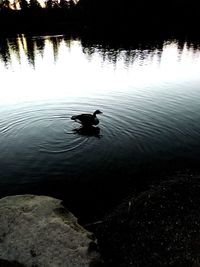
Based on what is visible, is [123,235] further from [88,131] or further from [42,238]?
[88,131]

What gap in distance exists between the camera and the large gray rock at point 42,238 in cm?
974

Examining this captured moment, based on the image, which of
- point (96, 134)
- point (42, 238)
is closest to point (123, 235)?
point (42, 238)

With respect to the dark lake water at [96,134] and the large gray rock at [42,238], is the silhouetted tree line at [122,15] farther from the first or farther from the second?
the large gray rock at [42,238]

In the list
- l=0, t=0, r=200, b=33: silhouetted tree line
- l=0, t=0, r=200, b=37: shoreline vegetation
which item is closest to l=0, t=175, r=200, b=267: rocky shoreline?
l=0, t=0, r=200, b=37: shoreline vegetation

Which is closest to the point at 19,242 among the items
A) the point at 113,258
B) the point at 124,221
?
Answer: the point at 113,258

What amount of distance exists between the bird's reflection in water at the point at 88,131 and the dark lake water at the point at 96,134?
0.11 metres

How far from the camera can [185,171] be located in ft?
58.9

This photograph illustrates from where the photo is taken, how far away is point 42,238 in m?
10.3

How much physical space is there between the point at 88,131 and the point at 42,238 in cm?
1409

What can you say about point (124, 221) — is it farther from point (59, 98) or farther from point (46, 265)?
point (59, 98)

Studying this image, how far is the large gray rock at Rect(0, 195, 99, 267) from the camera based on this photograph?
9.74 meters

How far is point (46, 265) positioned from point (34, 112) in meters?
20.9

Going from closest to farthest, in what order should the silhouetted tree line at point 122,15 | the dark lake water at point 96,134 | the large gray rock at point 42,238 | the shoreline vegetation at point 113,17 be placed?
1. the large gray rock at point 42,238
2. the dark lake water at point 96,134
3. the shoreline vegetation at point 113,17
4. the silhouetted tree line at point 122,15

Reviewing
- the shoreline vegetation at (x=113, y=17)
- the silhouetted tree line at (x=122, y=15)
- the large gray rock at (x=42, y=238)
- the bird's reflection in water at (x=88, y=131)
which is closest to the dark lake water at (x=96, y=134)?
the bird's reflection in water at (x=88, y=131)
